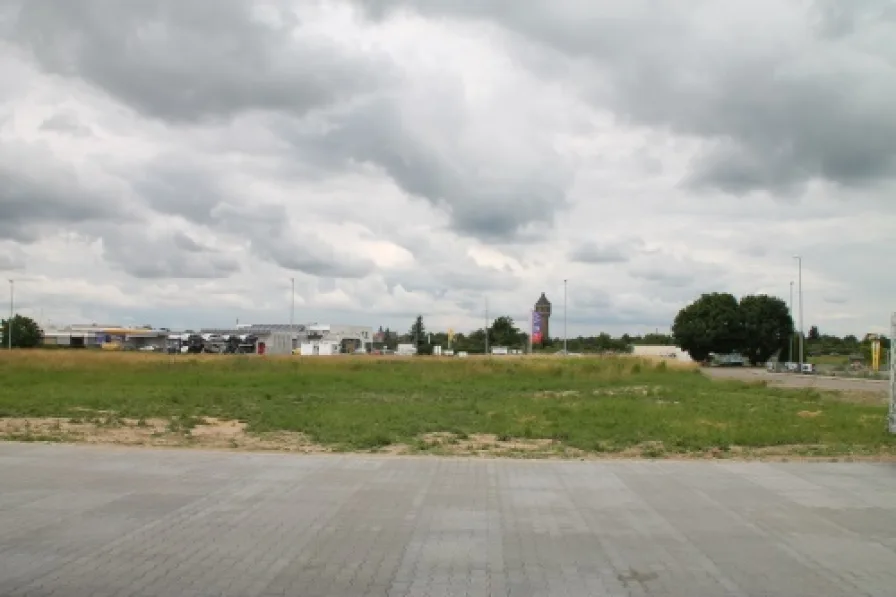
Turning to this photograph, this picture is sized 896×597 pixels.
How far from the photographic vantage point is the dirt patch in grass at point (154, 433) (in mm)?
15203

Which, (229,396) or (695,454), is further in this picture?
(229,396)

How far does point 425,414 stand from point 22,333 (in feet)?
366

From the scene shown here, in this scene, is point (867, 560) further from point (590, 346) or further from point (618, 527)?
point (590, 346)

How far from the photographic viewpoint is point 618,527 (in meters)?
8.11

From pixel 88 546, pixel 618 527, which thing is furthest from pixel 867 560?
pixel 88 546

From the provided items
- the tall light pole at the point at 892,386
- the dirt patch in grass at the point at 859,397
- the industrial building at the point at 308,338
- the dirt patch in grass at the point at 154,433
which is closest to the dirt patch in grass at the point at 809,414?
the tall light pole at the point at 892,386

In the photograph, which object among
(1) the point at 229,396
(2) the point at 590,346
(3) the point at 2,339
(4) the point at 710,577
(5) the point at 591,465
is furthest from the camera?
(2) the point at 590,346

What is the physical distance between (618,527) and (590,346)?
488 ft

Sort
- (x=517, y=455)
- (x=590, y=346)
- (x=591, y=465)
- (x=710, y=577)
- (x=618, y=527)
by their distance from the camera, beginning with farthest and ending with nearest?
(x=590, y=346)
(x=517, y=455)
(x=591, y=465)
(x=618, y=527)
(x=710, y=577)

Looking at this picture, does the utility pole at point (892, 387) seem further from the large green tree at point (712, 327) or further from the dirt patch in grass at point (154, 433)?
the large green tree at point (712, 327)

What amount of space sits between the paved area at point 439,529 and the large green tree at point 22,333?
370 feet

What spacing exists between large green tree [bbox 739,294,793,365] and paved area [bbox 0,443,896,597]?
106 m

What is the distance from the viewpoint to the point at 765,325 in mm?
111812

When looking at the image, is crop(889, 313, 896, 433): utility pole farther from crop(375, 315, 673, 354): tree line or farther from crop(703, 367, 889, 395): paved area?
crop(375, 315, 673, 354): tree line
